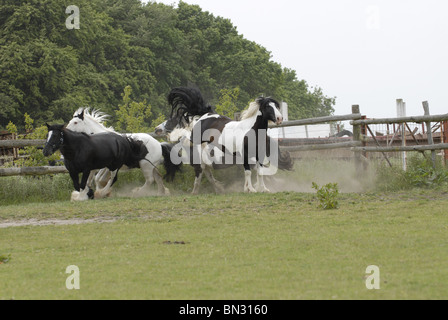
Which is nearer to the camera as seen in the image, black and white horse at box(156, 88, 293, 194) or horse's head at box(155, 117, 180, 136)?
black and white horse at box(156, 88, 293, 194)

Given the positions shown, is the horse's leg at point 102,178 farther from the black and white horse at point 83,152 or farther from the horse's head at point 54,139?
the horse's head at point 54,139

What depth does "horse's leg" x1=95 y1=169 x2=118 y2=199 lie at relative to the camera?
53.7ft

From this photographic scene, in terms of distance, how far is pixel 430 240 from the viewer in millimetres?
7707

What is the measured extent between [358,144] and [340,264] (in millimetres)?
10710

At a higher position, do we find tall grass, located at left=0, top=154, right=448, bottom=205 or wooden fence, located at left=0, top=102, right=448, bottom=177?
wooden fence, located at left=0, top=102, right=448, bottom=177

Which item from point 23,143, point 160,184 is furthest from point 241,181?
point 23,143

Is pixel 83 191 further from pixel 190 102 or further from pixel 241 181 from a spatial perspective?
pixel 241 181

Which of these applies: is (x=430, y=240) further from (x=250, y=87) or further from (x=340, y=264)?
(x=250, y=87)

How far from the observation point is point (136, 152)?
17.0 metres

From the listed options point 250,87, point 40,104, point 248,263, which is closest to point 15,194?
point 248,263

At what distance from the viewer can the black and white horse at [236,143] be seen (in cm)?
1602

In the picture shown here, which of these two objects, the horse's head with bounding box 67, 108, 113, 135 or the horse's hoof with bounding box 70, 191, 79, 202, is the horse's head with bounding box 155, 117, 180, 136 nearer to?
the horse's head with bounding box 67, 108, 113, 135

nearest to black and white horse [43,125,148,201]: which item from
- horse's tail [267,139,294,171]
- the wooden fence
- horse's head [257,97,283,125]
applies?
the wooden fence

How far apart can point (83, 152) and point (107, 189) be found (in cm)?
121
